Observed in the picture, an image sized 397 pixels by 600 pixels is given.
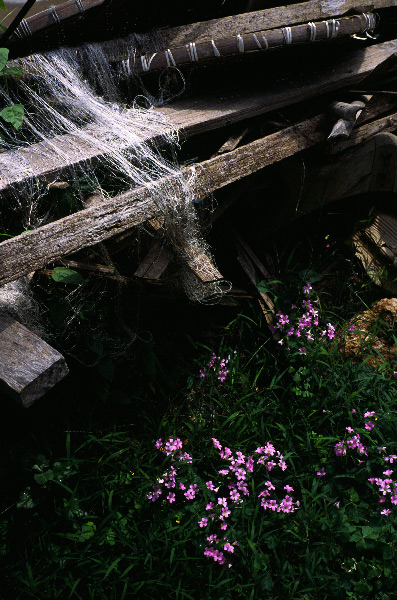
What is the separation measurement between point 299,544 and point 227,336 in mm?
1417

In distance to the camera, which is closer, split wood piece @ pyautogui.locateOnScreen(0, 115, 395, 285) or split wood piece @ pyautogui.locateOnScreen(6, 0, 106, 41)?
split wood piece @ pyautogui.locateOnScreen(0, 115, 395, 285)

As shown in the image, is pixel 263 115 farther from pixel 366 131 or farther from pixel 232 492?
pixel 232 492

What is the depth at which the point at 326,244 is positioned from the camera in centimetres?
392

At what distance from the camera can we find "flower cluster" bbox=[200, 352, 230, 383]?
322 cm

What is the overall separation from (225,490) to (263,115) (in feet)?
7.34

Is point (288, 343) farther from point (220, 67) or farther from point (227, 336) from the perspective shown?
point (220, 67)

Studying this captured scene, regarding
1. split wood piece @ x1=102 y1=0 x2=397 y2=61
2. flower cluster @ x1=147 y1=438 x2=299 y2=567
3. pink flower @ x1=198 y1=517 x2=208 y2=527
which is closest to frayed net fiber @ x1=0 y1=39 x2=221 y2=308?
split wood piece @ x1=102 y1=0 x2=397 y2=61

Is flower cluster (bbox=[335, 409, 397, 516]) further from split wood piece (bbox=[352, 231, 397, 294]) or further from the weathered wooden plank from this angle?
the weathered wooden plank

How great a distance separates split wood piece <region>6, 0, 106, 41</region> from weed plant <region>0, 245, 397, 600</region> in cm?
217

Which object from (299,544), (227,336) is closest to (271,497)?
(299,544)

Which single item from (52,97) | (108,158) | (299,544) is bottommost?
(299,544)

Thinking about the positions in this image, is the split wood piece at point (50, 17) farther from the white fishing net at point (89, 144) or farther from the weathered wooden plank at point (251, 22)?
the weathered wooden plank at point (251, 22)

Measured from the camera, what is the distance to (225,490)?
9.13 feet

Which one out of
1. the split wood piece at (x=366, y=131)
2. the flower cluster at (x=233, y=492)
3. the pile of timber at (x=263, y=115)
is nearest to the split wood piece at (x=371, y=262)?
the pile of timber at (x=263, y=115)
